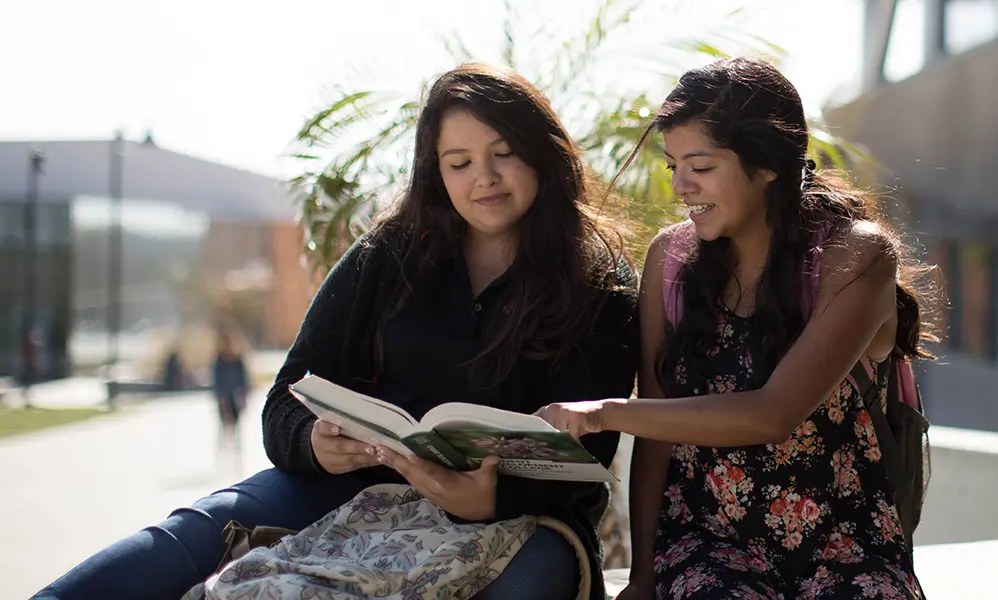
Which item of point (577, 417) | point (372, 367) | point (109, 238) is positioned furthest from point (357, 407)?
point (109, 238)

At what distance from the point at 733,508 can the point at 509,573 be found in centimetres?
50

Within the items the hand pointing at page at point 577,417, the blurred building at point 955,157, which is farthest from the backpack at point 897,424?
the blurred building at point 955,157

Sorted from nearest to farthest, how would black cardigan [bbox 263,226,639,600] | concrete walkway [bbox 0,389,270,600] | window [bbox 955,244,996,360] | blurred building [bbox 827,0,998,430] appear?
black cardigan [bbox 263,226,639,600]
concrete walkway [bbox 0,389,270,600]
blurred building [bbox 827,0,998,430]
window [bbox 955,244,996,360]

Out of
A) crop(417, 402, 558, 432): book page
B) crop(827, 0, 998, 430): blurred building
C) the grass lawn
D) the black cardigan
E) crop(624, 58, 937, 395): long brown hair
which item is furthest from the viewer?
crop(827, 0, 998, 430): blurred building

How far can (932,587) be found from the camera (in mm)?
3250

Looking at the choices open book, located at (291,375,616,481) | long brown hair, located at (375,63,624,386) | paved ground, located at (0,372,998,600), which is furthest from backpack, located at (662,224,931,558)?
paved ground, located at (0,372,998,600)

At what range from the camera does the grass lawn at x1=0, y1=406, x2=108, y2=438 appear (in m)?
15.8

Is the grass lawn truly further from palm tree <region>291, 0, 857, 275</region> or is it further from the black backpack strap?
the black backpack strap

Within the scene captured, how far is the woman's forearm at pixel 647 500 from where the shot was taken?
101 inches

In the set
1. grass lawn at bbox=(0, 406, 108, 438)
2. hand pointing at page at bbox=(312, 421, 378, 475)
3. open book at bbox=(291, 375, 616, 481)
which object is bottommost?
grass lawn at bbox=(0, 406, 108, 438)

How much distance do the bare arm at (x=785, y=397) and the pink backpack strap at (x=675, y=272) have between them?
0.33 metres

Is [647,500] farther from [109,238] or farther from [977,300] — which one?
[109,238]

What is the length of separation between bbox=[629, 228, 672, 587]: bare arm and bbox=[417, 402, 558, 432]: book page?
0.64 m

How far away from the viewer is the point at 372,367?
2.76 m
